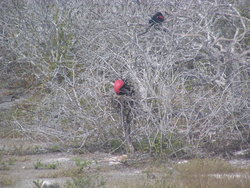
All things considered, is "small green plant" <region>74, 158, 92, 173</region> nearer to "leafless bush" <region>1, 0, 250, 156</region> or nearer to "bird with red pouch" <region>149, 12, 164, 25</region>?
"leafless bush" <region>1, 0, 250, 156</region>

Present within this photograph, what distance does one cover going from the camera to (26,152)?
28.1 ft

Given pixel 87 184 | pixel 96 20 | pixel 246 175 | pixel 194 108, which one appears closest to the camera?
pixel 87 184

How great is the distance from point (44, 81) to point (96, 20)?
165 centimetres

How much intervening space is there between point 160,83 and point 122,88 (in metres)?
0.59

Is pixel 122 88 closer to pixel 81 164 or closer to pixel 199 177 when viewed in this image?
pixel 81 164

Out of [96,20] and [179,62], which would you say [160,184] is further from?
[96,20]

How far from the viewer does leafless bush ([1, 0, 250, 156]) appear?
7754mm

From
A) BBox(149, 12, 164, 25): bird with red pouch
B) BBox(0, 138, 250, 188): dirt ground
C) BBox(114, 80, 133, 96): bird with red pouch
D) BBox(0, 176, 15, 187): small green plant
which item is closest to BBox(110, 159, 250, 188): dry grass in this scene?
BBox(0, 138, 250, 188): dirt ground

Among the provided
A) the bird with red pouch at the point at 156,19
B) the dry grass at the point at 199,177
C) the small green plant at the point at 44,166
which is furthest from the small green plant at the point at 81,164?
the bird with red pouch at the point at 156,19

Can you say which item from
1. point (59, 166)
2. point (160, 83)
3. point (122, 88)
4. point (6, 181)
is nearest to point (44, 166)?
point (59, 166)

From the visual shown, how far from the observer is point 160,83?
309 inches

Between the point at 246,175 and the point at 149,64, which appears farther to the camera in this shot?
the point at 149,64

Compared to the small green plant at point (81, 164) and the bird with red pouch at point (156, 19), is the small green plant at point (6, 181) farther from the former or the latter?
the bird with red pouch at point (156, 19)

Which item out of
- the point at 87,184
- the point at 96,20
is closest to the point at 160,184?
the point at 87,184
